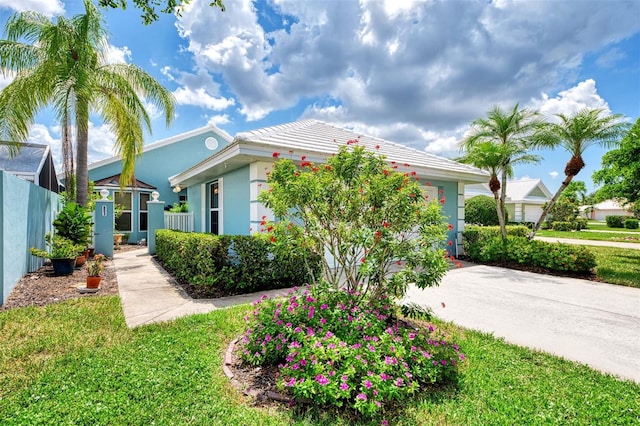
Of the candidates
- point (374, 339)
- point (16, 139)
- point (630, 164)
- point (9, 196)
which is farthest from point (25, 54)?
point (630, 164)

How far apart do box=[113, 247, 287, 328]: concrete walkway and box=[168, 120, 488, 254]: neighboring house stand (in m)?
2.08

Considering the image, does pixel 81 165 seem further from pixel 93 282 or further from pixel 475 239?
pixel 475 239

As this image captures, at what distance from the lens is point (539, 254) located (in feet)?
30.1

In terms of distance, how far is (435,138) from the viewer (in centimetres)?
1609

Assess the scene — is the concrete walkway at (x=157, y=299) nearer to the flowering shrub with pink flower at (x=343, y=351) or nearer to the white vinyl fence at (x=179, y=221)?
the flowering shrub with pink flower at (x=343, y=351)

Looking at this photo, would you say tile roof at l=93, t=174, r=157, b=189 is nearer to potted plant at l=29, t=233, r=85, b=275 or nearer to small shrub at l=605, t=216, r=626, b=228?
potted plant at l=29, t=233, r=85, b=275

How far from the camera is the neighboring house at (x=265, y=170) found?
284 inches

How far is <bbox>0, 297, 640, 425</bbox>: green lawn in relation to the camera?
2492mm

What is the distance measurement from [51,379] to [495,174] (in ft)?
41.9

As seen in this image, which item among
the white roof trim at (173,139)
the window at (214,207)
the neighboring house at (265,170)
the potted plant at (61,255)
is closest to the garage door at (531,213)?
the neighboring house at (265,170)

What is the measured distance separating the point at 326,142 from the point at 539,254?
7.38 metres

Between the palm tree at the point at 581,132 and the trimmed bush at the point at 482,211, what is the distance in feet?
40.6

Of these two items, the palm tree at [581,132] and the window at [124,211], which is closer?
the palm tree at [581,132]

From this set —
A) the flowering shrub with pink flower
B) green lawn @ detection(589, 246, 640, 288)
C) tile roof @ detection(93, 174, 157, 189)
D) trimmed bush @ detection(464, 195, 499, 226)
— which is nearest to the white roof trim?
tile roof @ detection(93, 174, 157, 189)
